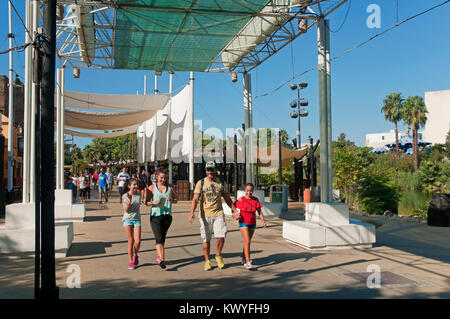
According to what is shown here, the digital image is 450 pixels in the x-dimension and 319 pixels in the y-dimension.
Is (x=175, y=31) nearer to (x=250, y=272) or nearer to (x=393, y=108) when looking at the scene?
(x=250, y=272)

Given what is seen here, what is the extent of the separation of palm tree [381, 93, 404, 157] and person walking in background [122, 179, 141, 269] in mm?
53556

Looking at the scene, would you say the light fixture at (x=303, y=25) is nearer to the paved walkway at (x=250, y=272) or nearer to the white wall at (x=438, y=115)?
the paved walkway at (x=250, y=272)

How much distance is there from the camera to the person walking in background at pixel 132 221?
627 cm

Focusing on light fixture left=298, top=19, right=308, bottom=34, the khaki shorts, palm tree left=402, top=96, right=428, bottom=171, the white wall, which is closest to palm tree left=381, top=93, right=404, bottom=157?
palm tree left=402, top=96, right=428, bottom=171

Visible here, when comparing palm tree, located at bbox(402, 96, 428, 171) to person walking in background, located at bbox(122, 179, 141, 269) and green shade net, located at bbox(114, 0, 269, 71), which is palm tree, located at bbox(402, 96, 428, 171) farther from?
person walking in background, located at bbox(122, 179, 141, 269)

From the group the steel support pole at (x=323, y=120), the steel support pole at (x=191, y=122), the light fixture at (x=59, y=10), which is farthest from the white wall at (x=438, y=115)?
the light fixture at (x=59, y=10)

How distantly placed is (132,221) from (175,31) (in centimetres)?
627

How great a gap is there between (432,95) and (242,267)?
73726mm

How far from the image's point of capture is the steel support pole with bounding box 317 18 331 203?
844 centimetres

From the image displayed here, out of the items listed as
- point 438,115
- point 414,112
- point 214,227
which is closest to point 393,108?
point 414,112

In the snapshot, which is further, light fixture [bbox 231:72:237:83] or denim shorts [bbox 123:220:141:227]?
light fixture [bbox 231:72:237:83]

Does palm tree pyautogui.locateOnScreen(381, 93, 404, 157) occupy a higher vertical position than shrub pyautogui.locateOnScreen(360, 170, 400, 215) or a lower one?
higher

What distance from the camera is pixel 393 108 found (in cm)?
5484

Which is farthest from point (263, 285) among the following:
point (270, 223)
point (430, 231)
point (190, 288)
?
point (430, 231)
